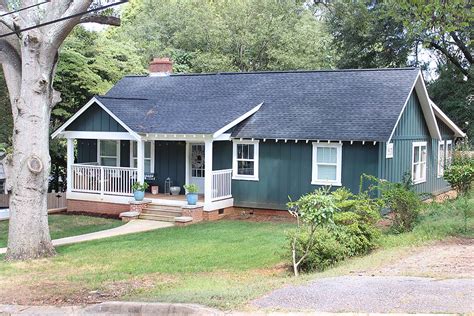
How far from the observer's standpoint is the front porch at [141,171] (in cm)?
2075

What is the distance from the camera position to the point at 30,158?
13.5 m

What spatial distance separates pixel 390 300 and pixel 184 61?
1431 inches

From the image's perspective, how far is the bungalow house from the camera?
1961cm

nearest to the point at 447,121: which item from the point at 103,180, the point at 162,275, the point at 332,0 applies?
the point at 332,0

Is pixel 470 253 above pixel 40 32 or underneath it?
underneath

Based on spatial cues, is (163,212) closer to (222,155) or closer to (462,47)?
(222,155)

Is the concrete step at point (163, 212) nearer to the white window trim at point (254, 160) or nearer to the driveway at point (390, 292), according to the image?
the white window trim at point (254, 160)

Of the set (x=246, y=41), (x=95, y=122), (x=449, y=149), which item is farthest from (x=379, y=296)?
(x=246, y=41)

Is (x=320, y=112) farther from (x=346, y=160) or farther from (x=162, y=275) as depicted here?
(x=162, y=275)

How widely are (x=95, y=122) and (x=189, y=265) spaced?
35.9ft

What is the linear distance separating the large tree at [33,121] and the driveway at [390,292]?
286 inches

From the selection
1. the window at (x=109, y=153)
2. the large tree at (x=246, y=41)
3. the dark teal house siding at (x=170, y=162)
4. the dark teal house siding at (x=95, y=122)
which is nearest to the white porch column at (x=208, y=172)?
the dark teal house siding at (x=170, y=162)

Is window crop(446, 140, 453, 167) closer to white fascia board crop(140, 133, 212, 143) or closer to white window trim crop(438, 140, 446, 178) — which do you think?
white window trim crop(438, 140, 446, 178)

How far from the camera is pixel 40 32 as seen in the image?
13438mm
